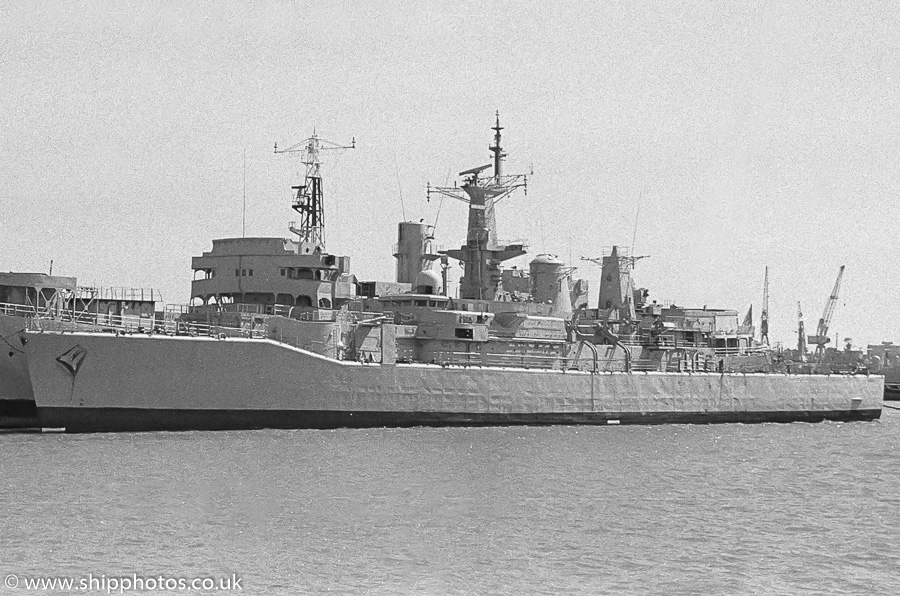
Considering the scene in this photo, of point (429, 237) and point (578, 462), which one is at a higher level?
point (429, 237)

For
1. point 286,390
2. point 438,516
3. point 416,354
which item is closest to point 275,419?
point 286,390

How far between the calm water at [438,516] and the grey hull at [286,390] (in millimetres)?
1183

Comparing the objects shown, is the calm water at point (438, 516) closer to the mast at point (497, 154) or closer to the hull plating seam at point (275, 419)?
the hull plating seam at point (275, 419)

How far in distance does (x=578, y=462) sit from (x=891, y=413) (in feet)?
145

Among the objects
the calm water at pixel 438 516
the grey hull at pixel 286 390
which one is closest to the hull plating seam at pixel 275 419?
the grey hull at pixel 286 390

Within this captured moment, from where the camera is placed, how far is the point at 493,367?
131 feet

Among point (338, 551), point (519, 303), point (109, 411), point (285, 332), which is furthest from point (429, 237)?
point (338, 551)

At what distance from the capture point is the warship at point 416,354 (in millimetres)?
32062

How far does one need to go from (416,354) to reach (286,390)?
22.2ft

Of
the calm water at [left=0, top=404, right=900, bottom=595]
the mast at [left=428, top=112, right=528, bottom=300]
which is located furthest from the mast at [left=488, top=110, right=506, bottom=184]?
the calm water at [left=0, top=404, right=900, bottom=595]

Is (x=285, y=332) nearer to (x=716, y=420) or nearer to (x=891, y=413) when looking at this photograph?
(x=716, y=420)

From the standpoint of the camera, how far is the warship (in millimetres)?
32062

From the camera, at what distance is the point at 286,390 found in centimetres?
3412

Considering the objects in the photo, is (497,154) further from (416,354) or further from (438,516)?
(438,516)
